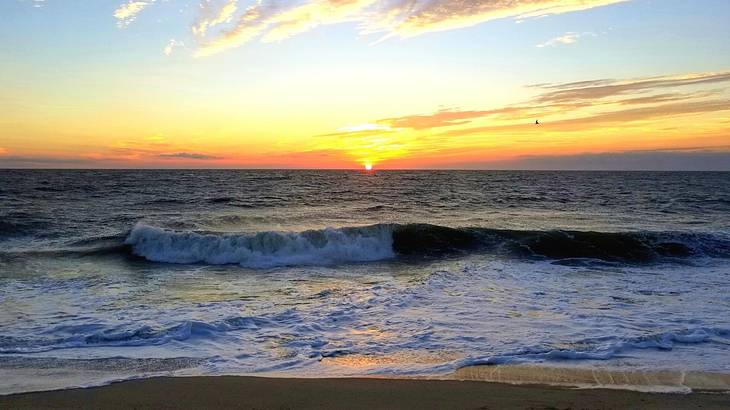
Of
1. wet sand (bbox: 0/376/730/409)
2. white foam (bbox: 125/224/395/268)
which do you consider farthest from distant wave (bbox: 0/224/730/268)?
wet sand (bbox: 0/376/730/409)

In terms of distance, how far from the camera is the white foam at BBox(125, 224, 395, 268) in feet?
50.7

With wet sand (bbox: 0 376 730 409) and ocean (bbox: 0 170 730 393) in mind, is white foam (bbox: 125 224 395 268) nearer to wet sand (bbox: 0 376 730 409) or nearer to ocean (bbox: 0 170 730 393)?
ocean (bbox: 0 170 730 393)

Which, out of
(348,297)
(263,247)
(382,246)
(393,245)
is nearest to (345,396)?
(348,297)

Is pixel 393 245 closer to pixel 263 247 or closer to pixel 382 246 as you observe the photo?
pixel 382 246

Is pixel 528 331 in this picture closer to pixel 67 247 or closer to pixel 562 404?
pixel 562 404

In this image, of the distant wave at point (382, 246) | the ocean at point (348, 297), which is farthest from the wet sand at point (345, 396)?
the distant wave at point (382, 246)

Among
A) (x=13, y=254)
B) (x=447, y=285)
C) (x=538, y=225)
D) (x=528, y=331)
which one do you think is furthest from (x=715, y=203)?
(x=13, y=254)

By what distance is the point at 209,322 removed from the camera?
311 inches

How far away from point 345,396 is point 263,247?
11427 mm

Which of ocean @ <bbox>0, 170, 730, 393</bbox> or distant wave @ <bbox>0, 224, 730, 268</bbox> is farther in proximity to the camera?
distant wave @ <bbox>0, 224, 730, 268</bbox>

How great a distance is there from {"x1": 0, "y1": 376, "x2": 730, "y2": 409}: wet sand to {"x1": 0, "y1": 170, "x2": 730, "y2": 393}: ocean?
1.21 ft

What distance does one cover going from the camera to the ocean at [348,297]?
21.1ft

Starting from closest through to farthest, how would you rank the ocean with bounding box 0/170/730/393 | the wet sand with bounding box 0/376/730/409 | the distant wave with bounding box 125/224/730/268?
the wet sand with bounding box 0/376/730/409, the ocean with bounding box 0/170/730/393, the distant wave with bounding box 125/224/730/268

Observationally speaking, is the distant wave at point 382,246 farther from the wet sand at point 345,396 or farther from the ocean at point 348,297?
the wet sand at point 345,396
